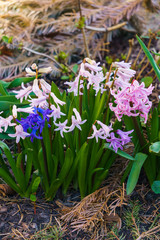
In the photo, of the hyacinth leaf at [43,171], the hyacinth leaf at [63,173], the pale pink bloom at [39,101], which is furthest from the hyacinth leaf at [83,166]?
the pale pink bloom at [39,101]

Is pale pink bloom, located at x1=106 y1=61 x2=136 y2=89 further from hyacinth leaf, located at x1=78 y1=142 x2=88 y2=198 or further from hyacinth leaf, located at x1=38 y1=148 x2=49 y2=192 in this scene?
hyacinth leaf, located at x1=38 y1=148 x2=49 y2=192

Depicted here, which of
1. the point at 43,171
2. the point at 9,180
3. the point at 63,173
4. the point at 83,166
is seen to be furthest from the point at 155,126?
the point at 9,180

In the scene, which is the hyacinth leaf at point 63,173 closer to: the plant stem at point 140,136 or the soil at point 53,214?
the soil at point 53,214

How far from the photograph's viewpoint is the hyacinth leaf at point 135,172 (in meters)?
1.52

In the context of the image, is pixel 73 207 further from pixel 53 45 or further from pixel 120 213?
pixel 53 45

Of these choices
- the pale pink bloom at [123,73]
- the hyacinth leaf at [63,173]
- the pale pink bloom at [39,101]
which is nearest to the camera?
the pale pink bloom at [39,101]

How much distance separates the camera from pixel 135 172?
1565mm

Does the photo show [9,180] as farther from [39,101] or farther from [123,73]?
[123,73]

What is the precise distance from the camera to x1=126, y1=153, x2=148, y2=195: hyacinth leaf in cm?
152

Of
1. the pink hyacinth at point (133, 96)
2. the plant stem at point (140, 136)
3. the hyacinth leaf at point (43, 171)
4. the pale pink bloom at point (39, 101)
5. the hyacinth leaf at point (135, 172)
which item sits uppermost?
the pink hyacinth at point (133, 96)

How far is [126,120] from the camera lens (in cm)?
167

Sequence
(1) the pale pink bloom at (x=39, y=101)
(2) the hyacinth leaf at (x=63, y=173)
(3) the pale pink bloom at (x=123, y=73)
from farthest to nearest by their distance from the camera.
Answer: (2) the hyacinth leaf at (x=63, y=173)
(3) the pale pink bloom at (x=123, y=73)
(1) the pale pink bloom at (x=39, y=101)

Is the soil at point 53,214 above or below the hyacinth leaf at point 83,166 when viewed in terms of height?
below

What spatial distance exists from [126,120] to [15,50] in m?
2.17
